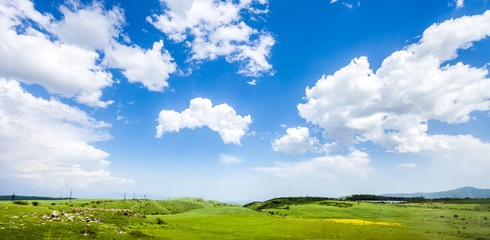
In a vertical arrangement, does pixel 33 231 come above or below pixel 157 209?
above

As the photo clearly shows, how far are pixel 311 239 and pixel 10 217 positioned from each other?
58315mm

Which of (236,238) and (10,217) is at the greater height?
(10,217)

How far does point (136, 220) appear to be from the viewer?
56.7m

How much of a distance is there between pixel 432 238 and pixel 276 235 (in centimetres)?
4076

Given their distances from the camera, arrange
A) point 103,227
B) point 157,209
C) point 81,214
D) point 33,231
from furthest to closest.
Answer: point 157,209 → point 81,214 → point 103,227 → point 33,231

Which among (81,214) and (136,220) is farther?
(136,220)

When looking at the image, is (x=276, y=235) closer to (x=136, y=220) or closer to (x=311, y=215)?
(x=136, y=220)

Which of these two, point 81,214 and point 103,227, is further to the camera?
point 81,214

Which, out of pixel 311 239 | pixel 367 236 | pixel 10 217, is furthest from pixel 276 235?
pixel 10 217

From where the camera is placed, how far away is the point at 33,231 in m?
33.2

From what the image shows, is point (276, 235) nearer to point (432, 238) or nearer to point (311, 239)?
point (311, 239)

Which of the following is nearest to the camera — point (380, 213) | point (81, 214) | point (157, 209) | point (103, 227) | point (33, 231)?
point (33, 231)

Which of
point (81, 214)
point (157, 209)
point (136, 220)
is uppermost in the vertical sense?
point (81, 214)

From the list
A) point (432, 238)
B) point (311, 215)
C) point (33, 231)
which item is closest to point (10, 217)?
point (33, 231)
